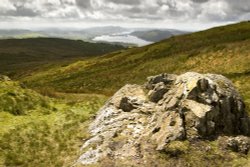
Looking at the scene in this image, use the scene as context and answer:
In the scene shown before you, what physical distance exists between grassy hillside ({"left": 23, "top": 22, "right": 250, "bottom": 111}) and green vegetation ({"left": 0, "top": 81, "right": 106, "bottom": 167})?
97.0 feet

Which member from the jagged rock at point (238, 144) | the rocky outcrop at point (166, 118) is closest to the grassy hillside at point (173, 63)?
the rocky outcrop at point (166, 118)

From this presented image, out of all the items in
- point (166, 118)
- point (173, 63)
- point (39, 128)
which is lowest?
point (173, 63)

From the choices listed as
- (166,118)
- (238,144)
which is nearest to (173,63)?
(166,118)

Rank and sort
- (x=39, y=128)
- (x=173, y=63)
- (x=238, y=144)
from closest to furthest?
(x=238, y=144)
(x=39, y=128)
(x=173, y=63)

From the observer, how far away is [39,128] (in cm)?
2980

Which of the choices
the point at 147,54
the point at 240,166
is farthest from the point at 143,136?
the point at 147,54

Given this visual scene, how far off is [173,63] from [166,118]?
65.5 metres

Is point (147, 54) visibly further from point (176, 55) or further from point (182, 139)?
point (182, 139)


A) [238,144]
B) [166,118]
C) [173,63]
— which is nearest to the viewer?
[238,144]

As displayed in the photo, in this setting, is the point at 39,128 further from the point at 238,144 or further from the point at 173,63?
the point at 173,63

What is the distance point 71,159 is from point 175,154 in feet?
24.1

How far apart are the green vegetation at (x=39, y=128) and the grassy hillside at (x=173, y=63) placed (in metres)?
29.6

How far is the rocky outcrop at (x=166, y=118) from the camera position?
25.6 metres

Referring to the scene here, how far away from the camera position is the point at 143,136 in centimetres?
2648
